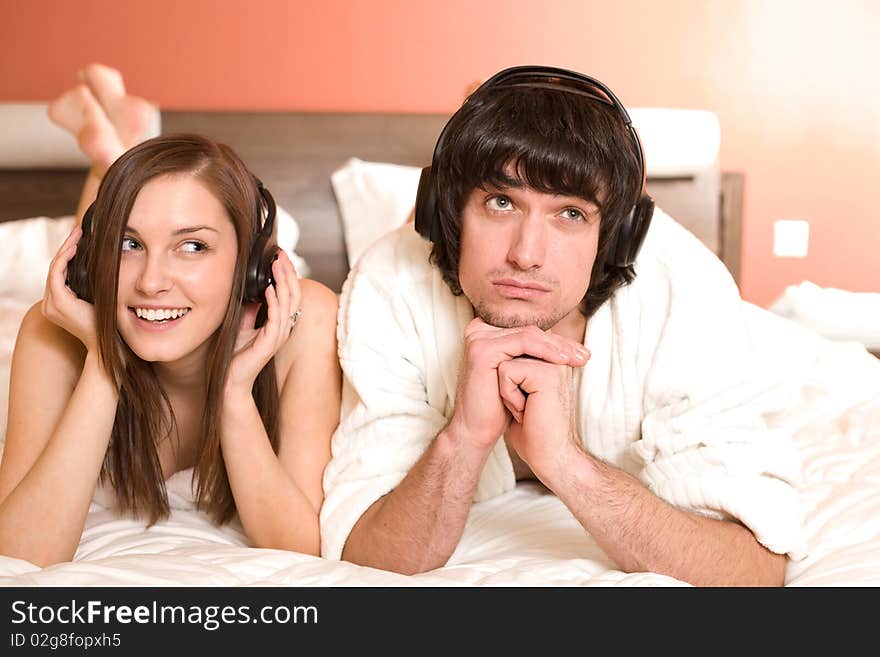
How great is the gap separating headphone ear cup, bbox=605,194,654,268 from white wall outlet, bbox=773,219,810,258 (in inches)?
106

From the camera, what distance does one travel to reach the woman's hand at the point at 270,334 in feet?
4.36

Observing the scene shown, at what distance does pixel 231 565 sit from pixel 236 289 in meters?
0.43

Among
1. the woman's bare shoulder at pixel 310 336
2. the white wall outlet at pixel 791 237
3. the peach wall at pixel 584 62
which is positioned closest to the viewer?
the woman's bare shoulder at pixel 310 336

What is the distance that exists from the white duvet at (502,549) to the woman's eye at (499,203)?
0.50 meters

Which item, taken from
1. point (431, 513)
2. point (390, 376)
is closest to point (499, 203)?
point (390, 376)

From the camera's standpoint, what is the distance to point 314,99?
10.7ft

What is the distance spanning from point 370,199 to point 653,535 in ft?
6.27

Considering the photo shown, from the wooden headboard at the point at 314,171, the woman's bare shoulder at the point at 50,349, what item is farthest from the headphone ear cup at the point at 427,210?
the wooden headboard at the point at 314,171

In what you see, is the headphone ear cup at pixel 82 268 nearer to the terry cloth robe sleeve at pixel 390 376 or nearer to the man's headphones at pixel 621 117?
the terry cloth robe sleeve at pixel 390 376

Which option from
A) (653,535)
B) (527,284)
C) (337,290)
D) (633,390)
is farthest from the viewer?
(337,290)

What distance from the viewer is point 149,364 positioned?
1.45 metres

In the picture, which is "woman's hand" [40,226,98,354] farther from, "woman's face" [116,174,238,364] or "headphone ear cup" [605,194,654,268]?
"headphone ear cup" [605,194,654,268]

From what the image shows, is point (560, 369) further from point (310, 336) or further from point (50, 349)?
point (50, 349)

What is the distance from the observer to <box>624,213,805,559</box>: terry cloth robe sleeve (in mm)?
1223
